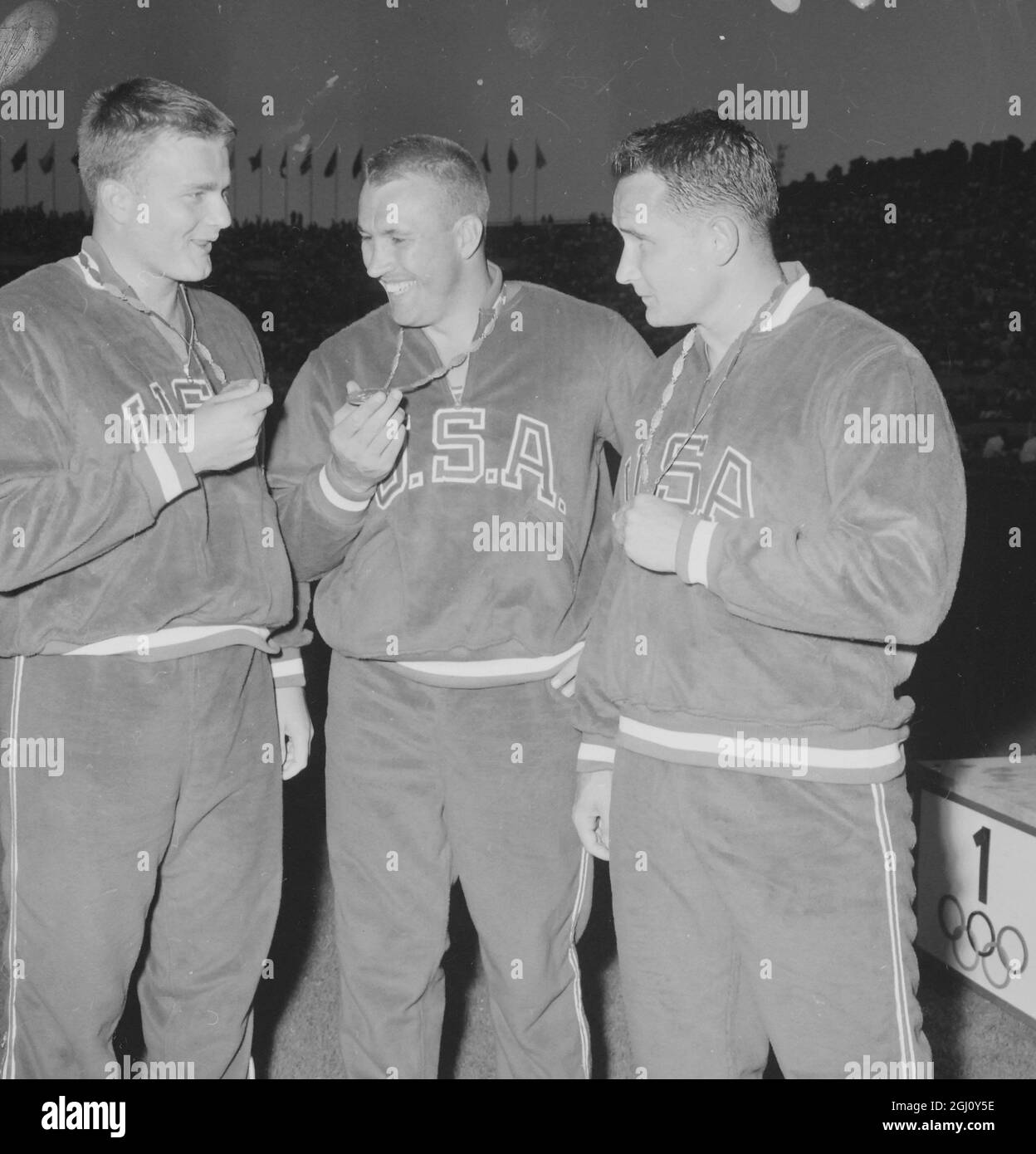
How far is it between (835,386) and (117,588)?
113 centimetres

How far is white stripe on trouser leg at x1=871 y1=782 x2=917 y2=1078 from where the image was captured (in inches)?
65.9

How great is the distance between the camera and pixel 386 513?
2.16m

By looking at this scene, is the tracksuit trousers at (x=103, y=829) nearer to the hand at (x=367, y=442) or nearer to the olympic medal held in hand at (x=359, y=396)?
the hand at (x=367, y=442)

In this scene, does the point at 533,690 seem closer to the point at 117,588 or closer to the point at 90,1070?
the point at 117,588

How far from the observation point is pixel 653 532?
1.68m

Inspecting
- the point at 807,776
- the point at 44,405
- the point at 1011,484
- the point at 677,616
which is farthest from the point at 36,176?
A: the point at 1011,484

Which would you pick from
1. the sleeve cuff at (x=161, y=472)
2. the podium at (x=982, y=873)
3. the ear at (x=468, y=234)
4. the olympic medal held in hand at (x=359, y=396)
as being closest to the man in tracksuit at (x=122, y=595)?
the sleeve cuff at (x=161, y=472)

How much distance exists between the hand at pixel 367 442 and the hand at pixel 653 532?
0.48m

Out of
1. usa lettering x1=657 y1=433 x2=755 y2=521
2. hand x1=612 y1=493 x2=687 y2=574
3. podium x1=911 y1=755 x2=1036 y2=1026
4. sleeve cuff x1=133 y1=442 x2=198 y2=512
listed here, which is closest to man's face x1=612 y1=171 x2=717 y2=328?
usa lettering x1=657 y1=433 x2=755 y2=521

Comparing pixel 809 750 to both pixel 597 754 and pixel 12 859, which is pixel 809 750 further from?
pixel 12 859

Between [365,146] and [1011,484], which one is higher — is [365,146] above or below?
above

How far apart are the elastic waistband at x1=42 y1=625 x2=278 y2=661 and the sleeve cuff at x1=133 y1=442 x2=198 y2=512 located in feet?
0.75

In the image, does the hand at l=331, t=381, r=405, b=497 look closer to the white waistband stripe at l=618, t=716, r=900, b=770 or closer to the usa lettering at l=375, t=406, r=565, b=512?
the usa lettering at l=375, t=406, r=565, b=512

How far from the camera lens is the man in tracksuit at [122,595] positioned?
187 cm
